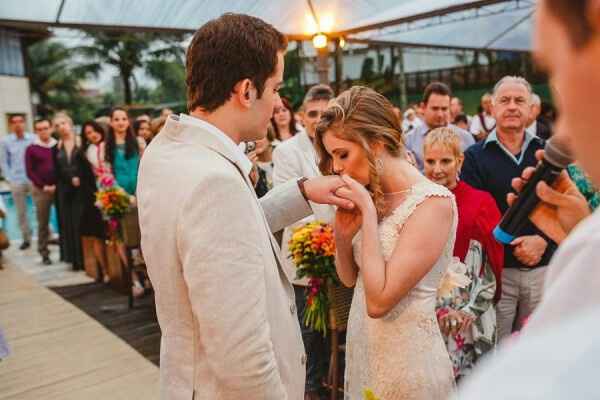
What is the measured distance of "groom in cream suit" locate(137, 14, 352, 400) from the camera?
4.02 feet

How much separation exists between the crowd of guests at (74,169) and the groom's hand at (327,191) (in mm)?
3714

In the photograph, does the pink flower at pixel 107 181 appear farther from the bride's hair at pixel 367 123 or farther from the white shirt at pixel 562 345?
the white shirt at pixel 562 345

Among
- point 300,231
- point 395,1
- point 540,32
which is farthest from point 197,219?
point 395,1

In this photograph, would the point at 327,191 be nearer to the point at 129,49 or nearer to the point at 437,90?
the point at 437,90

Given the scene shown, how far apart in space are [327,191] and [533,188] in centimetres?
67

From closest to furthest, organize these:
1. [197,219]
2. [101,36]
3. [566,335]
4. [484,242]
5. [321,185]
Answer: [566,335] < [197,219] < [321,185] < [484,242] < [101,36]

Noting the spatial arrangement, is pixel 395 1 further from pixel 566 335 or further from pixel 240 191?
pixel 566 335

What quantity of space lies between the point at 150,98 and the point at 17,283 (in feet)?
87.5

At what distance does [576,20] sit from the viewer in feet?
1.36

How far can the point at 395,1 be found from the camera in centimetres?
792

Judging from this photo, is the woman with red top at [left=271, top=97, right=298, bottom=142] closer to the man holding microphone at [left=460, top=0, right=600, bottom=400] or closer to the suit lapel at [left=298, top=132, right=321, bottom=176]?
the suit lapel at [left=298, top=132, right=321, bottom=176]

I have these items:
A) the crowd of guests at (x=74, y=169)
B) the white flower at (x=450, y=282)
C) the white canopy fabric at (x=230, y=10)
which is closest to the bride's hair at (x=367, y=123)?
the white flower at (x=450, y=282)

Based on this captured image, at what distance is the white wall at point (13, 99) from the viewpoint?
2208 centimetres

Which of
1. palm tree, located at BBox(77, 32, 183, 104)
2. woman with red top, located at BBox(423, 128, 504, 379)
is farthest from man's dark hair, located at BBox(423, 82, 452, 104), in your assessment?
palm tree, located at BBox(77, 32, 183, 104)
